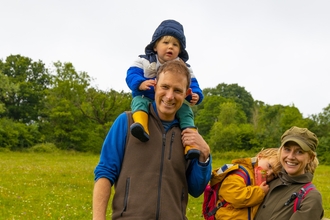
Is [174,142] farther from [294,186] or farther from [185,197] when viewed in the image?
[294,186]

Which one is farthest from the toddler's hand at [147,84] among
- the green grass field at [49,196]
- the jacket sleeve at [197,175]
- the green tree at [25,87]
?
the green tree at [25,87]

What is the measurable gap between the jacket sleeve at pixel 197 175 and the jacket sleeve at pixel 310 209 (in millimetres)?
814

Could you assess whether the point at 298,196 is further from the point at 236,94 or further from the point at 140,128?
the point at 236,94

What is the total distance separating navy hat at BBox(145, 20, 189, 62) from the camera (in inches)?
165

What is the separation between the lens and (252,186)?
153 inches

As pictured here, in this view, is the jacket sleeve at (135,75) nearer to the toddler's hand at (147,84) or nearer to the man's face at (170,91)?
the toddler's hand at (147,84)

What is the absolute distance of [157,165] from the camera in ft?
11.0

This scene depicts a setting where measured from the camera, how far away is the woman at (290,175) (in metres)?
3.69

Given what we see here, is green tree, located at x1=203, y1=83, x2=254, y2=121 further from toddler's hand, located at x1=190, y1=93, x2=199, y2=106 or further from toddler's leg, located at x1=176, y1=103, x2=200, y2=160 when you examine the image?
toddler's leg, located at x1=176, y1=103, x2=200, y2=160

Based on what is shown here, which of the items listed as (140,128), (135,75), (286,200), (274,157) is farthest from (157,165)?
(274,157)

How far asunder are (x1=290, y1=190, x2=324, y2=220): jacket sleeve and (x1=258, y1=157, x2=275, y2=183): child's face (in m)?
0.51

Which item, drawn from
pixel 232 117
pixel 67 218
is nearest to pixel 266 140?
pixel 232 117

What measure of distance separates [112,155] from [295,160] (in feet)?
5.53

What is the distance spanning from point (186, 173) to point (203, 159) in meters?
0.21
